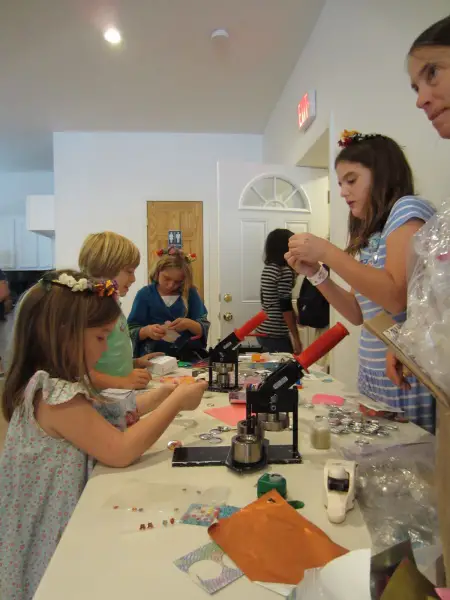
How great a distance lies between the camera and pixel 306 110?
9.37 feet

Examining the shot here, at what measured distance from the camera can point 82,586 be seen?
20.9 inches

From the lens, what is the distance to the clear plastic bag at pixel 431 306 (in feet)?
1.35

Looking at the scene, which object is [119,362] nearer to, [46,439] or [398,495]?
[46,439]

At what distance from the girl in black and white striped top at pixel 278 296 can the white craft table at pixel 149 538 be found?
6.37 ft

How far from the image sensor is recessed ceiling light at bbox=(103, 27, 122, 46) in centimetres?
266

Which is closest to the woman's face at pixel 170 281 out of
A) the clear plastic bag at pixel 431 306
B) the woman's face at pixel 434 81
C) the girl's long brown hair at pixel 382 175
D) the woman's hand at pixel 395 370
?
the girl's long brown hair at pixel 382 175

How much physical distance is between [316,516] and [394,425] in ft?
1.49

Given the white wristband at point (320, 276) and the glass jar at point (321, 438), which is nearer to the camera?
the glass jar at point (321, 438)

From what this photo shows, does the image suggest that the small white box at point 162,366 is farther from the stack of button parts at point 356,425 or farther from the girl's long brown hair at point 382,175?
the girl's long brown hair at point 382,175

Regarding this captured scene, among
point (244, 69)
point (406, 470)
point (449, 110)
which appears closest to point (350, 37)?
point (244, 69)

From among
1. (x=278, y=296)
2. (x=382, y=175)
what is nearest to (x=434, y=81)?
(x=382, y=175)

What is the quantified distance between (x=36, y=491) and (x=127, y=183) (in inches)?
158

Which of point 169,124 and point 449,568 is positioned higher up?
point 169,124

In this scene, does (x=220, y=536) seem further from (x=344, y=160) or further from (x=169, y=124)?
(x=169, y=124)
